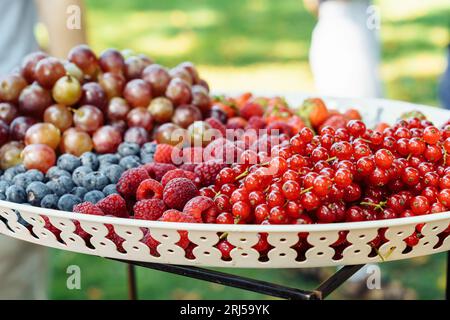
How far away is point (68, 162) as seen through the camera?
1212 mm

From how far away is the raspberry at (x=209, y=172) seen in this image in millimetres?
1094

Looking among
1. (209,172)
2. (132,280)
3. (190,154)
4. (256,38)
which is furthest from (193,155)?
(256,38)

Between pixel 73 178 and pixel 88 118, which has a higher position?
pixel 88 118

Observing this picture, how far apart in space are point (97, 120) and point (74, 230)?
405 mm

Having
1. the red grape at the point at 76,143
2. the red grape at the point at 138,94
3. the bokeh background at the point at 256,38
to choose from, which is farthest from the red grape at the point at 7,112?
the bokeh background at the point at 256,38

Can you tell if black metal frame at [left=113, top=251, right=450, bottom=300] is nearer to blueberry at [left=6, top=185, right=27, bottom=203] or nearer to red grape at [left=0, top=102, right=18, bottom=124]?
blueberry at [left=6, top=185, right=27, bottom=203]

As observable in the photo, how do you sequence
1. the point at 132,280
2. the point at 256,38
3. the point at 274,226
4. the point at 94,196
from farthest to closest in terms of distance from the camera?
the point at 256,38, the point at 132,280, the point at 94,196, the point at 274,226

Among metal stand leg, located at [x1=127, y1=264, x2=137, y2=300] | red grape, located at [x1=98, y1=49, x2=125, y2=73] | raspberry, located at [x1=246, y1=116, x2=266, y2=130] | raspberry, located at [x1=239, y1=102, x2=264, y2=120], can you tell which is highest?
red grape, located at [x1=98, y1=49, x2=125, y2=73]

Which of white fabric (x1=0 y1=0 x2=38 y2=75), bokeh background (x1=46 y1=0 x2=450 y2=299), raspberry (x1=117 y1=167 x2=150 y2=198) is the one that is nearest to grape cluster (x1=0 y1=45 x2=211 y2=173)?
raspberry (x1=117 y1=167 x2=150 y2=198)

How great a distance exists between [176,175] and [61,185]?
21 cm

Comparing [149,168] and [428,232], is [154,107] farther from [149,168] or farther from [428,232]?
[428,232]

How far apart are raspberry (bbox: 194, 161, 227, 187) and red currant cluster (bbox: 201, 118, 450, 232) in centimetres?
4

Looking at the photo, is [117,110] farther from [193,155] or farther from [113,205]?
[113,205]

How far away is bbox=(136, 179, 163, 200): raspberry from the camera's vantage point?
1056 mm
